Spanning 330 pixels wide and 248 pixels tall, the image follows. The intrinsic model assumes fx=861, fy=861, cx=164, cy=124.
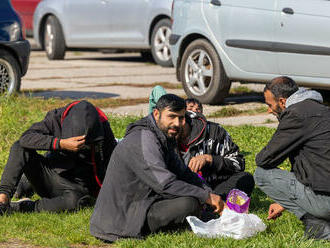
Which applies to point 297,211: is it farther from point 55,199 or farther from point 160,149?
point 55,199

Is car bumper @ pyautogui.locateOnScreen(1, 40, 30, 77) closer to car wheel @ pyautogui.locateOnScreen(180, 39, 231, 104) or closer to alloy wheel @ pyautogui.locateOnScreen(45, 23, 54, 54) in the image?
car wheel @ pyautogui.locateOnScreen(180, 39, 231, 104)

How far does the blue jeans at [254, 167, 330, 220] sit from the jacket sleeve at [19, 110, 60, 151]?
4.84 ft

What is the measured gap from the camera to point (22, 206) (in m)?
6.39

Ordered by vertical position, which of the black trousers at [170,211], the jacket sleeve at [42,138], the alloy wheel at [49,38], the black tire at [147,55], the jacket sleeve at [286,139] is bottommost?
the black tire at [147,55]

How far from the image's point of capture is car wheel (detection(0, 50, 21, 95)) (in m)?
10.6

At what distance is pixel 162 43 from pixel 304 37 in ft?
20.7

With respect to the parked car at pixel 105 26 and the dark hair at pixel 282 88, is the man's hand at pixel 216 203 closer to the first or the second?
the dark hair at pixel 282 88

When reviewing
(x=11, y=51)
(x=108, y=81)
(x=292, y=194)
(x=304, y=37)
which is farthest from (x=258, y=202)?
(x=108, y=81)

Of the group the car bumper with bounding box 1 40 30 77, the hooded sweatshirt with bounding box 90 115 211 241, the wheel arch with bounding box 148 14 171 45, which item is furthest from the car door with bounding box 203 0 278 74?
the wheel arch with bounding box 148 14 171 45

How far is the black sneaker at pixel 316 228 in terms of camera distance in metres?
5.46

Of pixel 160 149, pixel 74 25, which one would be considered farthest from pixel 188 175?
pixel 74 25

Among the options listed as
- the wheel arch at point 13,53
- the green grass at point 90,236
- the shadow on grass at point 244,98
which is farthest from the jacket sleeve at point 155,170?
A: the wheel arch at point 13,53

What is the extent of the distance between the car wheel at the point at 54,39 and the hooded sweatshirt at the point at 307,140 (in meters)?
12.3

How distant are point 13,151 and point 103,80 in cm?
746
